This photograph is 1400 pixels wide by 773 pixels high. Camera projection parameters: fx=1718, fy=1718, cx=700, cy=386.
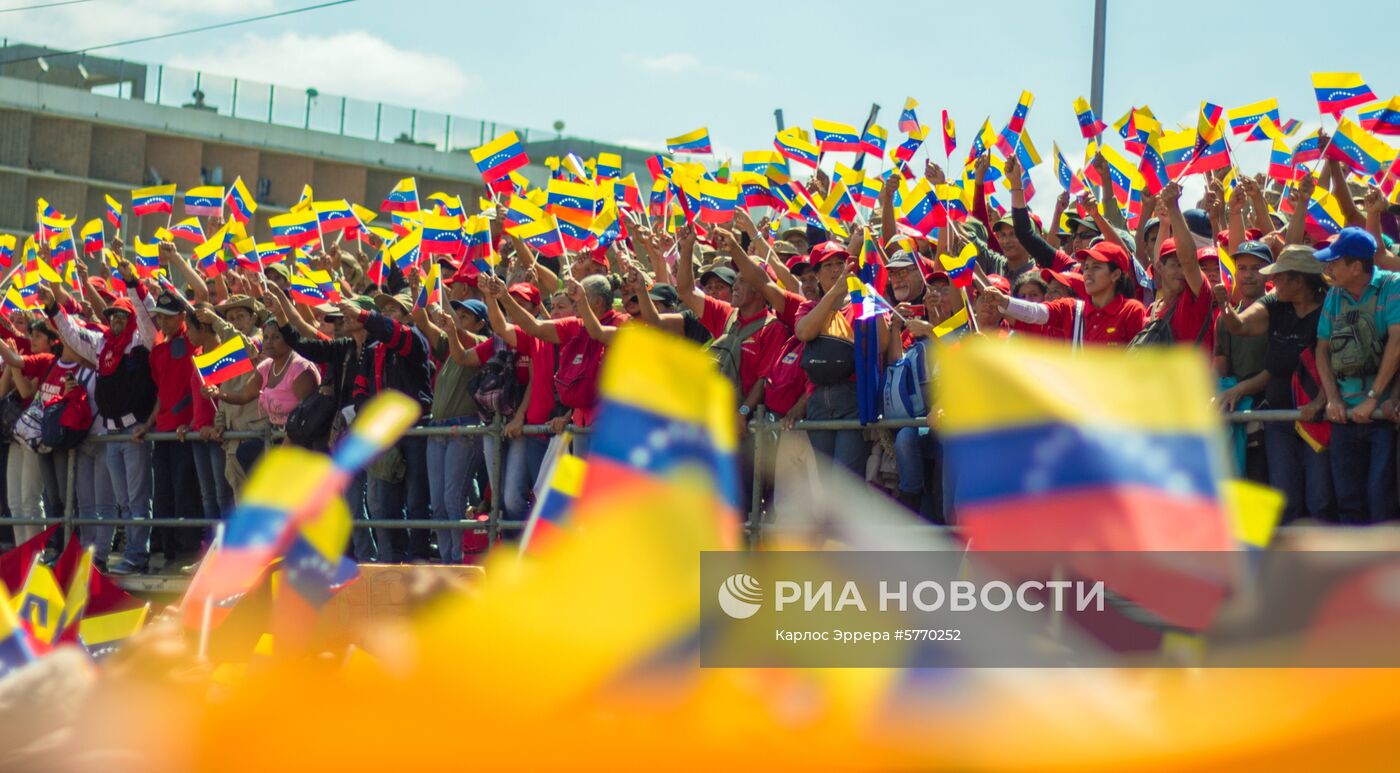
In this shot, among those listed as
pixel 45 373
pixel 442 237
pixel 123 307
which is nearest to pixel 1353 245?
pixel 442 237

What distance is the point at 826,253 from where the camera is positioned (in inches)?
370

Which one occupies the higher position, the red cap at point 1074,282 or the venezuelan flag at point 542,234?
the venezuelan flag at point 542,234

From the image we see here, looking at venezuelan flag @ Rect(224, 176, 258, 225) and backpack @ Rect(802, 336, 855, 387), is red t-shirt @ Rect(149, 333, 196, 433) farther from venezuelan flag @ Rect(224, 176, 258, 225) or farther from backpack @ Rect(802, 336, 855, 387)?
backpack @ Rect(802, 336, 855, 387)

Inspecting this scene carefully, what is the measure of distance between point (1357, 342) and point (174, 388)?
27.8ft

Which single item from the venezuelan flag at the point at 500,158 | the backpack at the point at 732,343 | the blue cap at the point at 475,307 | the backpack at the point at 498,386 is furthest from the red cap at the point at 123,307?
the backpack at the point at 732,343

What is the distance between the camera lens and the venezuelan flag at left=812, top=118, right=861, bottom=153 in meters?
13.0

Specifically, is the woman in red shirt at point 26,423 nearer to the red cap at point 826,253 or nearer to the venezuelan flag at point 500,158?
the venezuelan flag at point 500,158

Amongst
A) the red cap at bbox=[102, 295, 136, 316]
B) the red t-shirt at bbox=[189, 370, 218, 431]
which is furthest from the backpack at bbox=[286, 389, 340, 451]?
the red cap at bbox=[102, 295, 136, 316]

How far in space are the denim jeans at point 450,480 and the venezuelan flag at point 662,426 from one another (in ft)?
21.6

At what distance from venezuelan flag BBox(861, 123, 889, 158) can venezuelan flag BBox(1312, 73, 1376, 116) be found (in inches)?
140

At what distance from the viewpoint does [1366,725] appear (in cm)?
329

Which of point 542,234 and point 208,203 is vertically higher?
point 208,203

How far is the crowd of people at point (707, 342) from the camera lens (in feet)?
25.9

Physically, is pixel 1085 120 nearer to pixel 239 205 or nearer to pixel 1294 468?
pixel 1294 468
